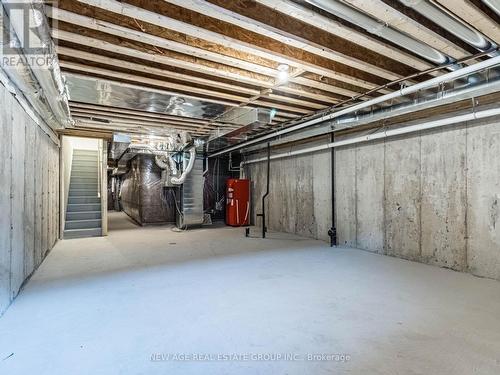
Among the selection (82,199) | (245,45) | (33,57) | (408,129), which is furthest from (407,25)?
(82,199)

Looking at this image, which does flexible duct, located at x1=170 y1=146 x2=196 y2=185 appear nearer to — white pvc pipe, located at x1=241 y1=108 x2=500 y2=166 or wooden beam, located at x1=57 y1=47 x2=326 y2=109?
white pvc pipe, located at x1=241 y1=108 x2=500 y2=166

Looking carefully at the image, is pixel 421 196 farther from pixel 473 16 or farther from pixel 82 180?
pixel 82 180

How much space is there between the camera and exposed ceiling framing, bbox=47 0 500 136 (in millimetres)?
1917

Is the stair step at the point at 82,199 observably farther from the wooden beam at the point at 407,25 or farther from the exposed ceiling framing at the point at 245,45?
the wooden beam at the point at 407,25

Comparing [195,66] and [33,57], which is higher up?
[195,66]

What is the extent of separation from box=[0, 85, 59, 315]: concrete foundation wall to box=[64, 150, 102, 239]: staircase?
1923 mm

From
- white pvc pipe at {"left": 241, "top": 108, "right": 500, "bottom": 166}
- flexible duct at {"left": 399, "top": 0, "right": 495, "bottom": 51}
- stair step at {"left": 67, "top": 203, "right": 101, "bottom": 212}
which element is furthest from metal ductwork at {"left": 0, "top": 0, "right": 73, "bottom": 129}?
white pvc pipe at {"left": 241, "top": 108, "right": 500, "bottom": 166}

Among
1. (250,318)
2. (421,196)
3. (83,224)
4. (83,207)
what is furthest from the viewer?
(83,207)

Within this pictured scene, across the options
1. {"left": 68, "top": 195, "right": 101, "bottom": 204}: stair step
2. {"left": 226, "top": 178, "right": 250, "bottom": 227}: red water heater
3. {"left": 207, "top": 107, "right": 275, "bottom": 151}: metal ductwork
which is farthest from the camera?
{"left": 226, "top": 178, "right": 250, "bottom": 227}: red water heater

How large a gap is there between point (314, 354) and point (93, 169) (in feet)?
24.3

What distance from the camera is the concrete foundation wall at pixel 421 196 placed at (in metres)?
3.26

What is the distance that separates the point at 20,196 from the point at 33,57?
1396 millimetres

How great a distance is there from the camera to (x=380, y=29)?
207cm

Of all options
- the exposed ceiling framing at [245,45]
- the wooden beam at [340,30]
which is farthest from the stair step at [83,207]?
the wooden beam at [340,30]
